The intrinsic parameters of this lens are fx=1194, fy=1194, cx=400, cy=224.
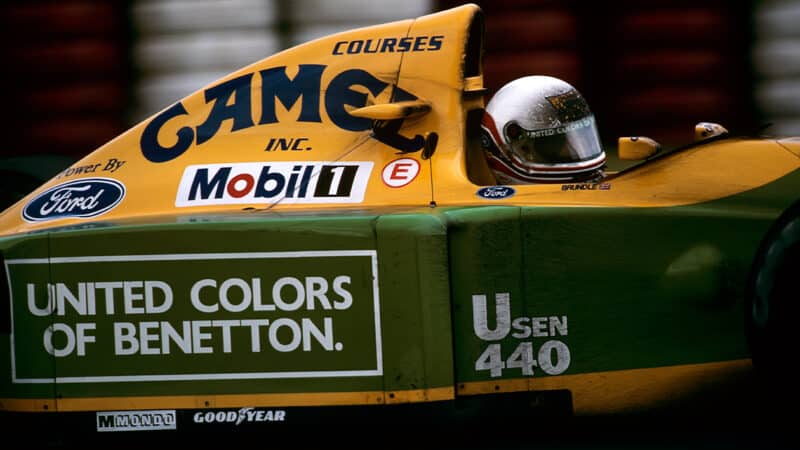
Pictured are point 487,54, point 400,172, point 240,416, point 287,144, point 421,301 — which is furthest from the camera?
Answer: point 487,54

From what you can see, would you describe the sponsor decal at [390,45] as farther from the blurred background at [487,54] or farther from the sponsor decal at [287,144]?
the blurred background at [487,54]

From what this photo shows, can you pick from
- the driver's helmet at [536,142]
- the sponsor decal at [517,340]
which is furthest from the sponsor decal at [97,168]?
the sponsor decal at [517,340]

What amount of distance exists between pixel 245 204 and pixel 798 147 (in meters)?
1.80

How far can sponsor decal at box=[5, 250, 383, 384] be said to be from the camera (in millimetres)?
3662

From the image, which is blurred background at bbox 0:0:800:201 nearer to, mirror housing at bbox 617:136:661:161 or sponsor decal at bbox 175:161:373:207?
mirror housing at bbox 617:136:661:161

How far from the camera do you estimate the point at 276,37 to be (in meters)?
8.23

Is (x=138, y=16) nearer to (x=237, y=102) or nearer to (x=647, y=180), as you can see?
(x=237, y=102)

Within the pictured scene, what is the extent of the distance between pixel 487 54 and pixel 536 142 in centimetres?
348

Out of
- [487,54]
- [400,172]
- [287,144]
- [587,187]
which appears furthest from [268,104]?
[487,54]

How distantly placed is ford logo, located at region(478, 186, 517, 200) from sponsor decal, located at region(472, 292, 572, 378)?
336 mm

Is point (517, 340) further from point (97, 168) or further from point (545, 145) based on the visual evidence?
point (97, 168)

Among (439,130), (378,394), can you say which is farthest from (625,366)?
(439,130)

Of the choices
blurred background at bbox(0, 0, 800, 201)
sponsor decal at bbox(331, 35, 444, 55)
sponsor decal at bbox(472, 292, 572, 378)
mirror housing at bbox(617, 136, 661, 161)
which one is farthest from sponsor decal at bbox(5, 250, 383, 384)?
blurred background at bbox(0, 0, 800, 201)

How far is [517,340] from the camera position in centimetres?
366
